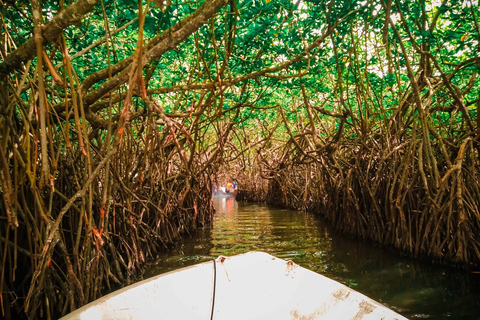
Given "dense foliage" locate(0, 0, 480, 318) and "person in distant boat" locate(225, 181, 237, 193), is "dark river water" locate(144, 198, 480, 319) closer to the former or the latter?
"dense foliage" locate(0, 0, 480, 318)

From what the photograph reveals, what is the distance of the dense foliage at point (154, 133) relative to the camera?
2152 mm

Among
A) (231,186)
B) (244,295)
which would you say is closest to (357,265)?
(244,295)

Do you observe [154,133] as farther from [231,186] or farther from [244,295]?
[231,186]

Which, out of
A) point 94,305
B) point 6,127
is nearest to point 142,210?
point 6,127

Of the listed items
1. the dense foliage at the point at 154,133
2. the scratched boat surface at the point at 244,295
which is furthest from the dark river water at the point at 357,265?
the scratched boat surface at the point at 244,295

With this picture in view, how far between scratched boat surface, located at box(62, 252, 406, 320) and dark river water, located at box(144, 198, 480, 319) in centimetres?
133

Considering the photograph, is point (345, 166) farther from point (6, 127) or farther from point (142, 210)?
point (6, 127)

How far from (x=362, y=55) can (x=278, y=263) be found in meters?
5.18

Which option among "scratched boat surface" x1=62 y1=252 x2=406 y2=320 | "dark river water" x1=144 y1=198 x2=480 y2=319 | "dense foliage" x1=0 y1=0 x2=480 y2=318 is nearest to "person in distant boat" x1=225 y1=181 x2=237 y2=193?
"dark river water" x1=144 y1=198 x2=480 y2=319

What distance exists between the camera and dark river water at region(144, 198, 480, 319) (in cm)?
339

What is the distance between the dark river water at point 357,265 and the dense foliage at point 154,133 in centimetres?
27

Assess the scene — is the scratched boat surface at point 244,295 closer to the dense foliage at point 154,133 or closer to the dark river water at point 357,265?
the dense foliage at point 154,133

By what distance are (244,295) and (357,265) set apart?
2797 millimetres

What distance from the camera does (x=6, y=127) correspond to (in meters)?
2.34
